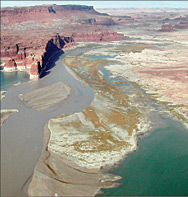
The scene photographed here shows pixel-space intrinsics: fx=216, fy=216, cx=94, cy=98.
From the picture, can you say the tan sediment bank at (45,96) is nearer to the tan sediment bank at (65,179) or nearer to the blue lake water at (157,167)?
the tan sediment bank at (65,179)

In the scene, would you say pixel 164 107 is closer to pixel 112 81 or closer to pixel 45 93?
pixel 112 81

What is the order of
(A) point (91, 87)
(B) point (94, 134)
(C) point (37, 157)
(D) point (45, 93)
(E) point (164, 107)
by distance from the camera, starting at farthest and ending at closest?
(A) point (91, 87) < (D) point (45, 93) < (E) point (164, 107) < (B) point (94, 134) < (C) point (37, 157)

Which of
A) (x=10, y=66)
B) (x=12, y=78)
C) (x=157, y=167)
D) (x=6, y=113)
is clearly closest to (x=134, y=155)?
(x=157, y=167)

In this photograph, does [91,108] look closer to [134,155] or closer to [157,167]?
[134,155]

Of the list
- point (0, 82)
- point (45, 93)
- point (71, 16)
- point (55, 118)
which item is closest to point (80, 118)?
point (55, 118)

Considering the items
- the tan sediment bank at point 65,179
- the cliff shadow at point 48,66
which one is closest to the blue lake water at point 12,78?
the cliff shadow at point 48,66

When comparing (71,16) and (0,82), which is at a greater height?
(71,16)

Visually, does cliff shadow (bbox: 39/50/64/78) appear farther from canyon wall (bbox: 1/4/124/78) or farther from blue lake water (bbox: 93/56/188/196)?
blue lake water (bbox: 93/56/188/196)

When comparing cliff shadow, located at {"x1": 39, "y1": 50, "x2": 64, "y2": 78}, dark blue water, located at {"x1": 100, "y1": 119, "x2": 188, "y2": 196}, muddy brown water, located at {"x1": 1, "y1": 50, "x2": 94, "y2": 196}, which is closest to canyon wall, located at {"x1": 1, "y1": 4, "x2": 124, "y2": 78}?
cliff shadow, located at {"x1": 39, "y1": 50, "x2": 64, "y2": 78}
